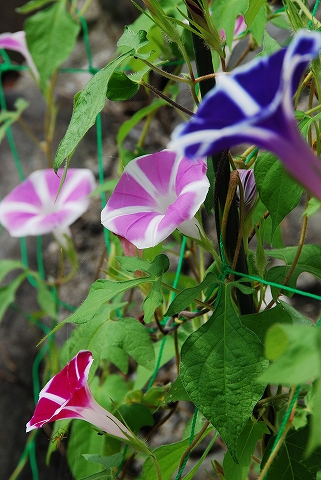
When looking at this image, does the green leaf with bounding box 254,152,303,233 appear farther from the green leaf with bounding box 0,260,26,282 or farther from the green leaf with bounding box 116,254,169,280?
the green leaf with bounding box 0,260,26,282

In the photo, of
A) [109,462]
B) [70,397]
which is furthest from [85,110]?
[109,462]

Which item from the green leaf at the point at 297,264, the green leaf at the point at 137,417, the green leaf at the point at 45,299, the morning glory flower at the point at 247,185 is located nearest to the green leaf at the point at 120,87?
the morning glory flower at the point at 247,185

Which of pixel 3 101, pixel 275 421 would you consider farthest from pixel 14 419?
pixel 275 421

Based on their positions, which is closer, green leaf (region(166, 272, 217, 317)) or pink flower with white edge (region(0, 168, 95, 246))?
green leaf (region(166, 272, 217, 317))

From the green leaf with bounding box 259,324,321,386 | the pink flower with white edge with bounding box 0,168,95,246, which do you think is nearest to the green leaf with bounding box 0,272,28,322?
the pink flower with white edge with bounding box 0,168,95,246

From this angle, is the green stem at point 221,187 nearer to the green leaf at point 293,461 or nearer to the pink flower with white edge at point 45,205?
the green leaf at point 293,461

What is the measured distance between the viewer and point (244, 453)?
57 cm

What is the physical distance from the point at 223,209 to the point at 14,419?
1.19m

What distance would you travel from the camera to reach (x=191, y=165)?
54 centimetres

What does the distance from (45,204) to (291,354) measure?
0.87 metres

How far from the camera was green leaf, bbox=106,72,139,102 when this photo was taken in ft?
1.80

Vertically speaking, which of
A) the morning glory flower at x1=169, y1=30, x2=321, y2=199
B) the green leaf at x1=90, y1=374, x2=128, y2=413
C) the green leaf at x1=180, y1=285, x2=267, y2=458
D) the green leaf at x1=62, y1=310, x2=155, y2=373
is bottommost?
the green leaf at x1=90, y1=374, x2=128, y2=413

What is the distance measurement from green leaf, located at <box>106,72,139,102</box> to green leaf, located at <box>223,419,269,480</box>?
0.34 metres

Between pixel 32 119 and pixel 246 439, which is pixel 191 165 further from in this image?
pixel 32 119
